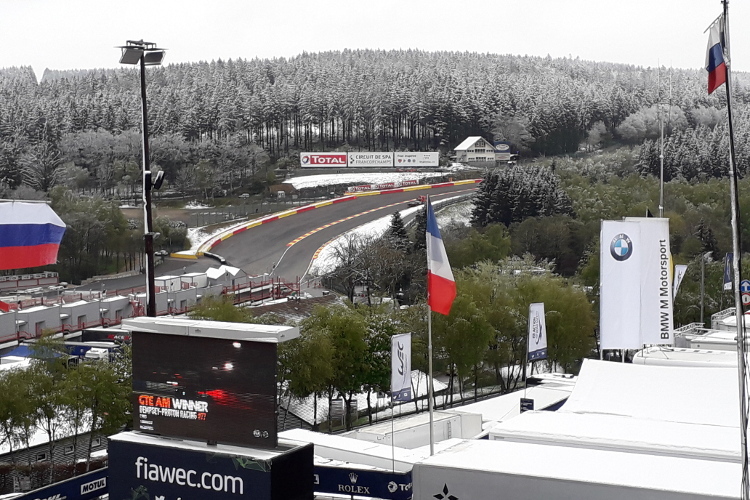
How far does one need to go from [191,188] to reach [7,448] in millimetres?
67669

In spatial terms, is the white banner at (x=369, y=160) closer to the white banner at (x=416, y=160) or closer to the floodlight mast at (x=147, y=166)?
the white banner at (x=416, y=160)

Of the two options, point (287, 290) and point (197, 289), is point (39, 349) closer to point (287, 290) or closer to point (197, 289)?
point (197, 289)

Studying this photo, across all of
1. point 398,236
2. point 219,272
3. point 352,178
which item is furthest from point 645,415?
point 352,178

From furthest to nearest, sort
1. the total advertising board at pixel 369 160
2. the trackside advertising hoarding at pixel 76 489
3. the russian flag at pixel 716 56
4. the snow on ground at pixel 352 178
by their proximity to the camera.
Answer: the total advertising board at pixel 369 160
the snow on ground at pixel 352 178
the trackside advertising hoarding at pixel 76 489
the russian flag at pixel 716 56

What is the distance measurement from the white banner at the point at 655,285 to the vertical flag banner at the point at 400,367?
514 cm

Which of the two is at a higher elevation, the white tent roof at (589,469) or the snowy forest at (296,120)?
the snowy forest at (296,120)

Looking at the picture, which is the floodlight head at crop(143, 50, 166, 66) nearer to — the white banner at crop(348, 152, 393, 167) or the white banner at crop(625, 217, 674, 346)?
the white banner at crop(625, 217, 674, 346)

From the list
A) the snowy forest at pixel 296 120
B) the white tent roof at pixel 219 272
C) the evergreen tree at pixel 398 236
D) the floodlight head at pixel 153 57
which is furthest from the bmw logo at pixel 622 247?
the snowy forest at pixel 296 120

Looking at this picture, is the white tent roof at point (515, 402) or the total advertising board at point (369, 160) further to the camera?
the total advertising board at point (369, 160)

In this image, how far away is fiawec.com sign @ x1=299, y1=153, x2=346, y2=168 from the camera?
339 ft

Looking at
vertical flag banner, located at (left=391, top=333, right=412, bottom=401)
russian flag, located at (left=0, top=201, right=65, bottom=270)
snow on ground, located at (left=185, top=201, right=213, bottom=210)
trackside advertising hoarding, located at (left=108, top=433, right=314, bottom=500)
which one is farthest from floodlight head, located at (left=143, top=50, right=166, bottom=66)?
snow on ground, located at (left=185, top=201, right=213, bottom=210)

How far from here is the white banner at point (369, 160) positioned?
104438 millimetres

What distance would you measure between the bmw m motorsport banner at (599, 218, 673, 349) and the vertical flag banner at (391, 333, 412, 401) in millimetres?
4473

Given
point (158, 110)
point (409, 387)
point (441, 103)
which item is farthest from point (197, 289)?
point (441, 103)
